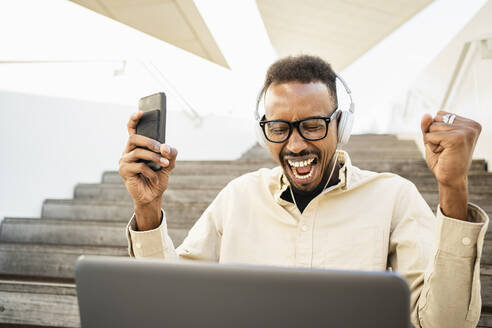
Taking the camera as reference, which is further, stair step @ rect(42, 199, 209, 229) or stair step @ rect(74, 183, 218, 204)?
stair step @ rect(74, 183, 218, 204)

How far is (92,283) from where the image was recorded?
18.4 inches

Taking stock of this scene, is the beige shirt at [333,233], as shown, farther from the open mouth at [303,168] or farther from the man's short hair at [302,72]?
the man's short hair at [302,72]

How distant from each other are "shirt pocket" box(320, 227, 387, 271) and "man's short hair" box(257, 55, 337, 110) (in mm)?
442

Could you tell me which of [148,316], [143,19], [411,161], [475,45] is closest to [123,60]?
[143,19]

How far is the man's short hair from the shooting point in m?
1.16

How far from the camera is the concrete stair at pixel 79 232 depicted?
165 cm

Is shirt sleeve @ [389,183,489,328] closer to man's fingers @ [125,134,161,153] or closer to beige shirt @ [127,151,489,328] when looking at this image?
beige shirt @ [127,151,489,328]

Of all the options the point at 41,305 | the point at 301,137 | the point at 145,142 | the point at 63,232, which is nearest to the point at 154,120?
the point at 145,142

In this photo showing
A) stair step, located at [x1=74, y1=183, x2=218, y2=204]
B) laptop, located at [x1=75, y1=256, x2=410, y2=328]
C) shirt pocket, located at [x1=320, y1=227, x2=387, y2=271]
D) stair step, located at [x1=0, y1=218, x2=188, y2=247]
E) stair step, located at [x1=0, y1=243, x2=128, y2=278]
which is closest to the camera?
laptop, located at [x1=75, y1=256, x2=410, y2=328]

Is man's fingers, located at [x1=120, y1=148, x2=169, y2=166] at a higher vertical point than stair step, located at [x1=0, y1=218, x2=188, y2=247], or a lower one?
higher

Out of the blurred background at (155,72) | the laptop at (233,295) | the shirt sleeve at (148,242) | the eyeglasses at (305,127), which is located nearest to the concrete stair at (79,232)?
the blurred background at (155,72)

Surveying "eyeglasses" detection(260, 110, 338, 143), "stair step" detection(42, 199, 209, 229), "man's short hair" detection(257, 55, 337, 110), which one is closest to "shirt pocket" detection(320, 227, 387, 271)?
"eyeglasses" detection(260, 110, 338, 143)

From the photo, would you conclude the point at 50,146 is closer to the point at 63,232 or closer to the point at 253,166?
the point at 63,232

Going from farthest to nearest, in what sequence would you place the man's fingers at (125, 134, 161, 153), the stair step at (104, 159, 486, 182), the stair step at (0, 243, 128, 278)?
the stair step at (104, 159, 486, 182), the stair step at (0, 243, 128, 278), the man's fingers at (125, 134, 161, 153)
